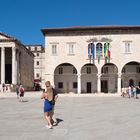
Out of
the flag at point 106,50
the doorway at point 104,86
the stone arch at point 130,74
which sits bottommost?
the doorway at point 104,86

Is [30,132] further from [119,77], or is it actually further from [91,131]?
[119,77]

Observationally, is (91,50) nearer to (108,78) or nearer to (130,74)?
(108,78)

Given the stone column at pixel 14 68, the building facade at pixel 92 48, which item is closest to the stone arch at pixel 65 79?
the building facade at pixel 92 48

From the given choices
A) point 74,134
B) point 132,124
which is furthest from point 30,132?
point 132,124

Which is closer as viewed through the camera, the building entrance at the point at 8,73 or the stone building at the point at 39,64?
the building entrance at the point at 8,73

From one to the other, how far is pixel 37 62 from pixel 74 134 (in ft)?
308

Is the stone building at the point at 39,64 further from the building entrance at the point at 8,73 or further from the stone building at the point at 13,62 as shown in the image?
the building entrance at the point at 8,73

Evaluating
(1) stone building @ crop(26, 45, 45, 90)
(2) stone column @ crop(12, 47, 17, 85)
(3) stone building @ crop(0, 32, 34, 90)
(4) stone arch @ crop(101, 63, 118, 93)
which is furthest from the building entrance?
(1) stone building @ crop(26, 45, 45, 90)

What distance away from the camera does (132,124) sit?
37.3 feet

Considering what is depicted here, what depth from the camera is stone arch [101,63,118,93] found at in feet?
179

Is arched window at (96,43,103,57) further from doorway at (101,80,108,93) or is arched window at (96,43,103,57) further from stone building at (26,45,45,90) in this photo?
stone building at (26,45,45,90)

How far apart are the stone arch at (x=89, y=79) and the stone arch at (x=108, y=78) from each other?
56.9 inches

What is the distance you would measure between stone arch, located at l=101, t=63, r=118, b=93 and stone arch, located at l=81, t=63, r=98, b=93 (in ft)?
4.74

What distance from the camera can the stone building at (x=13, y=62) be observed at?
195 ft
